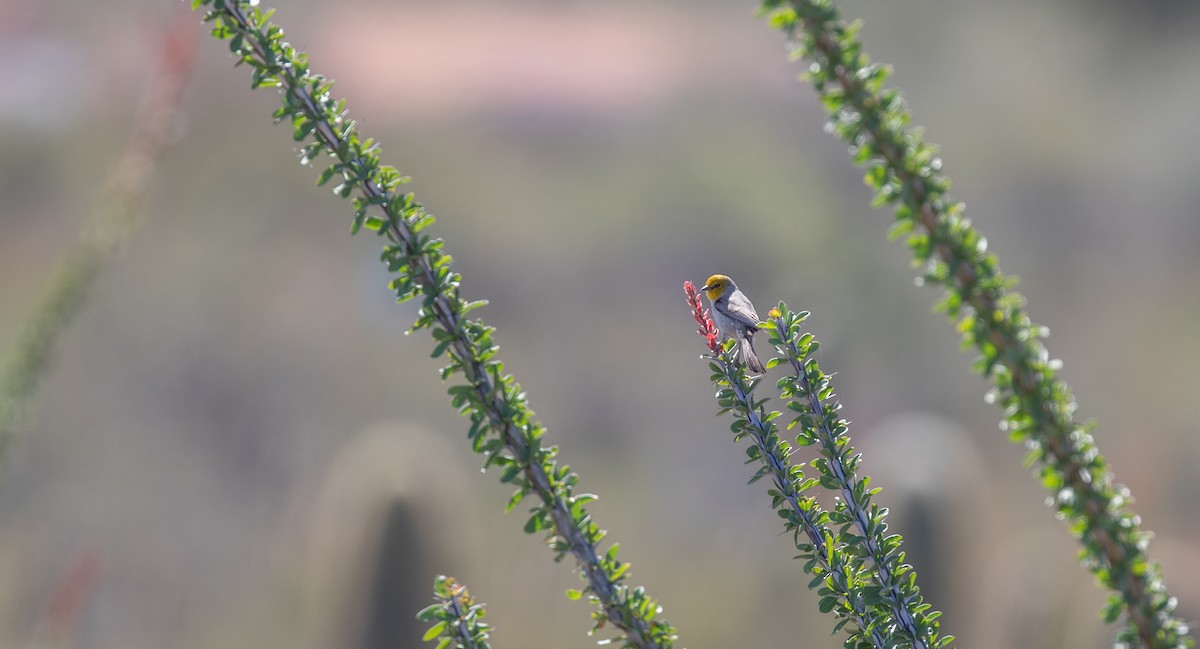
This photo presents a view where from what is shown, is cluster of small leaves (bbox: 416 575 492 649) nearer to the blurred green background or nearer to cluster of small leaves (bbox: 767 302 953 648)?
cluster of small leaves (bbox: 767 302 953 648)

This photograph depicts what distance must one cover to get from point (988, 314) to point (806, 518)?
1.40ft

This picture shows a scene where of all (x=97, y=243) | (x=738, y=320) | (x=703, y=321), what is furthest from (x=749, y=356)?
(x=97, y=243)

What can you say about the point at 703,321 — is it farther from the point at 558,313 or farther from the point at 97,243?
the point at 558,313

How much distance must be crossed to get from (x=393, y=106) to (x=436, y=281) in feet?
66.1

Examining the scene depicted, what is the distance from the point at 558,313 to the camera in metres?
17.8

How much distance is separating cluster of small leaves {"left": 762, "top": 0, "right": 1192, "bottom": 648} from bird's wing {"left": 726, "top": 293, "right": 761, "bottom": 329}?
1180mm

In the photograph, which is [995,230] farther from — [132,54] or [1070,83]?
[132,54]

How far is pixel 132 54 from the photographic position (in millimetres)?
20938

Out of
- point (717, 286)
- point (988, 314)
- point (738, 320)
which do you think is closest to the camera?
point (988, 314)

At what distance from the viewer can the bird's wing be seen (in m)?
2.75

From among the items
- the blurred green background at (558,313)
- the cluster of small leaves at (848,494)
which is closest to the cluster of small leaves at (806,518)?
the cluster of small leaves at (848,494)

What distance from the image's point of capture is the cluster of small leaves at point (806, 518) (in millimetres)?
1706

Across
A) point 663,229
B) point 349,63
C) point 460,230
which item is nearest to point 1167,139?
point 663,229

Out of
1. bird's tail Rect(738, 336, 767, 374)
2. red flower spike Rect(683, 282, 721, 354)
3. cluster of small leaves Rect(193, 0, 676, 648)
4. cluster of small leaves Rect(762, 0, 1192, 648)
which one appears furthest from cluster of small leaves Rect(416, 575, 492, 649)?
bird's tail Rect(738, 336, 767, 374)
